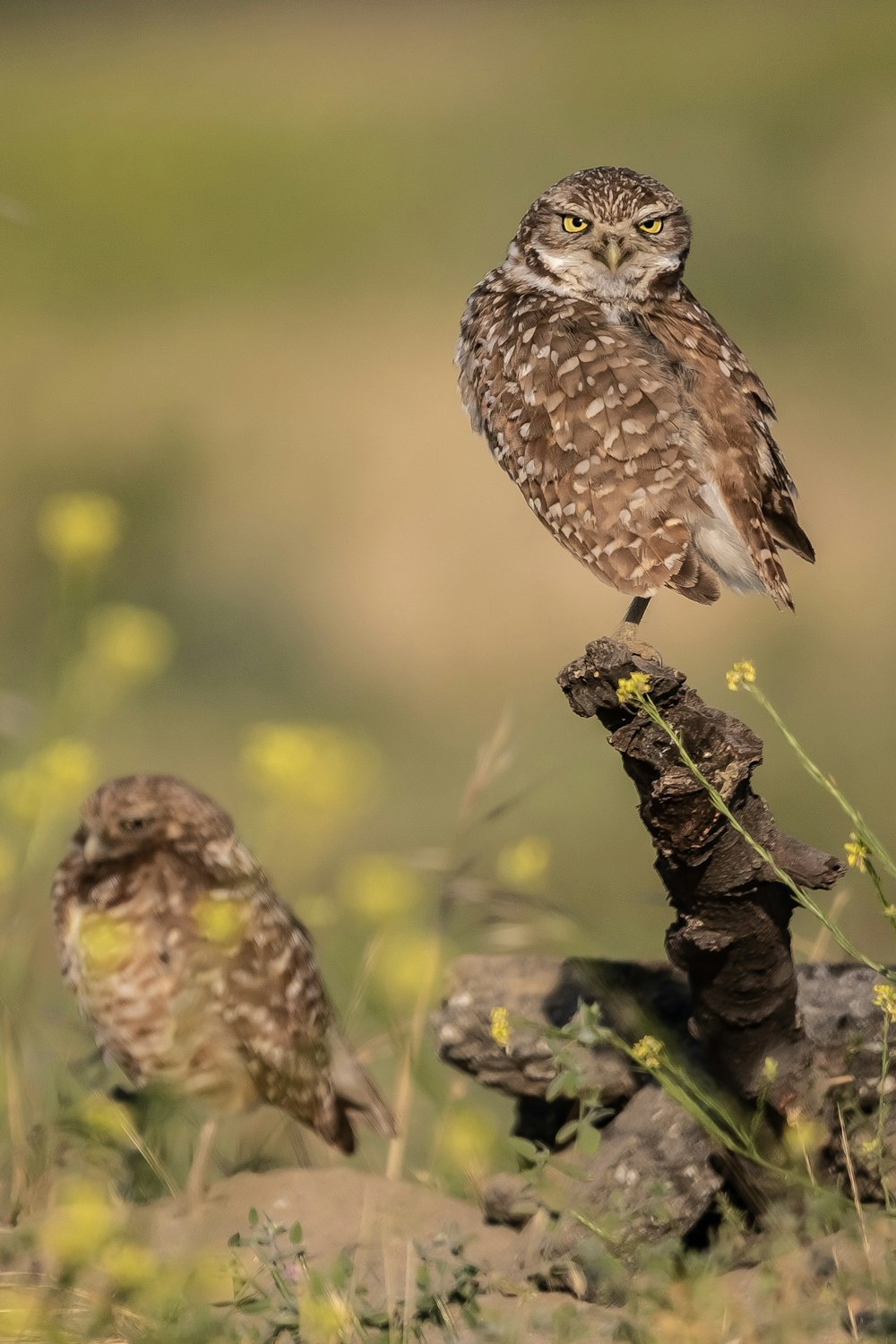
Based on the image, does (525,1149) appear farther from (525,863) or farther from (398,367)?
(398,367)

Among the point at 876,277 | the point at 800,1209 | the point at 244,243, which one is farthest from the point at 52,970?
the point at 244,243

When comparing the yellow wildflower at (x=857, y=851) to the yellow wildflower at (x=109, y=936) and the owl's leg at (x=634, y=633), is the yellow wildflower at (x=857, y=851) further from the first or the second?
the yellow wildflower at (x=109, y=936)

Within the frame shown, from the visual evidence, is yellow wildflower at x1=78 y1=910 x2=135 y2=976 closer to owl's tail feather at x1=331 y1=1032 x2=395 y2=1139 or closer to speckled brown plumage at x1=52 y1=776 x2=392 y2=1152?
speckled brown plumage at x1=52 y1=776 x2=392 y2=1152

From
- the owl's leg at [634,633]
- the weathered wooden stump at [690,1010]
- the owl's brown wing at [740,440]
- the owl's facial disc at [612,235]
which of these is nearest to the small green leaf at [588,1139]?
the weathered wooden stump at [690,1010]

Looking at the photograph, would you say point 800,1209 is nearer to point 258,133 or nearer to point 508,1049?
point 508,1049

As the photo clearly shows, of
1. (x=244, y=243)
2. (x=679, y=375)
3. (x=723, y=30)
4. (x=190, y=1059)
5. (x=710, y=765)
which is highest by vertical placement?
(x=723, y=30)

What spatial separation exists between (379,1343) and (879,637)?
1128 cm

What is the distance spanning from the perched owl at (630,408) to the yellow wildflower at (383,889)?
874 mm

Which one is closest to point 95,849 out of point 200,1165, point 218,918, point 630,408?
point 200,1165

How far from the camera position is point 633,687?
3572 millimetres

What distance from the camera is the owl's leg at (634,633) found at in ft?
13.5

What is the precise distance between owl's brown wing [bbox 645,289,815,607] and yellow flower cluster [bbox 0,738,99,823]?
1.82 m

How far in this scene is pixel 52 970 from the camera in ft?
29.1

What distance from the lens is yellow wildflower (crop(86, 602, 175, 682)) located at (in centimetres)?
547
